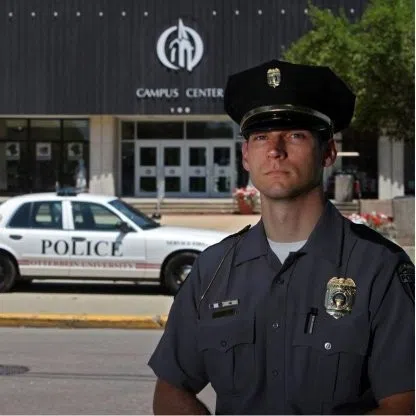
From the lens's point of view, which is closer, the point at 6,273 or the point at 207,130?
the point at 6,273

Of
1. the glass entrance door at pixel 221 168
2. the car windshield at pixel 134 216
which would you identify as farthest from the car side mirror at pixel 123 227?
the glass entrance door at pixel 221 168

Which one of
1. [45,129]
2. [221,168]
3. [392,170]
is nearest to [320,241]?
[392,170]

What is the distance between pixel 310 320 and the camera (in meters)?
2.14

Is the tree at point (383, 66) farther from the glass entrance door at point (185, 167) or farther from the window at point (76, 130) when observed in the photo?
the window at point (76, 130)

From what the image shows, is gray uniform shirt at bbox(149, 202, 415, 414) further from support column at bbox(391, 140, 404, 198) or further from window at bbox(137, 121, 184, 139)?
window at bbox(137, 121, 184, 139)

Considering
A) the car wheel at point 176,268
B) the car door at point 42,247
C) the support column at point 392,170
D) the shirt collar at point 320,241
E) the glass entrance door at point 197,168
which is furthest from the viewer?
the glass entrance door at point 197,168

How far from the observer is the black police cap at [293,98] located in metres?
2.27

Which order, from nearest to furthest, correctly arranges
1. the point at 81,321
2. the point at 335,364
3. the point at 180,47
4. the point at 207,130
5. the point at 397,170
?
the point at 335,364 < the point at 81,321 < the point at 180,47 < the point at 397,170 < the point at 207,130

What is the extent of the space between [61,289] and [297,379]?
11205mm

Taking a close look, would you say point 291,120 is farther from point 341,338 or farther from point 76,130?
point 76,130

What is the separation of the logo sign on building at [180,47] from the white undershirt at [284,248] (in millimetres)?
31979

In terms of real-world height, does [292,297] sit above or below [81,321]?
above

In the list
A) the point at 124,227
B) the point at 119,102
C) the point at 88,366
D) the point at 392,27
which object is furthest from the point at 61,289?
the point at 119,102

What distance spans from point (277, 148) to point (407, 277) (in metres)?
0.48
